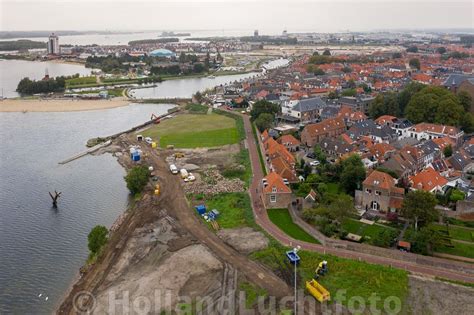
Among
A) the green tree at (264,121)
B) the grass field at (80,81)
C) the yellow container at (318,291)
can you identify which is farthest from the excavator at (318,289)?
Answer: the grass field at (80,81)

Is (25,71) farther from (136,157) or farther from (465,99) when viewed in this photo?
(465,99)

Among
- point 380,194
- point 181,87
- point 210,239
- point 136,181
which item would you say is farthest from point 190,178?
point 181,87

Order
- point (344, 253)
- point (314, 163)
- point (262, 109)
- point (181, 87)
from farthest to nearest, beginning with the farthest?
point (181, 87) < point (262, 109) < point (314, 163) < point (344, 253)

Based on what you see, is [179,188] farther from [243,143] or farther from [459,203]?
[459,203]

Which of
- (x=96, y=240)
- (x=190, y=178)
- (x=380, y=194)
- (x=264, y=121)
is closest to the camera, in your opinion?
(x=96, y=240)

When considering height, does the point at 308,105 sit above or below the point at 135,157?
above

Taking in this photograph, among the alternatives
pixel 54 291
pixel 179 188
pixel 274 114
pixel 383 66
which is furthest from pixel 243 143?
pixel 383 66

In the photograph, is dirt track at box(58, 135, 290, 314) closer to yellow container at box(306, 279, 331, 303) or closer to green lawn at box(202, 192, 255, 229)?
yellow container at box(306, 279, 331, 303)
